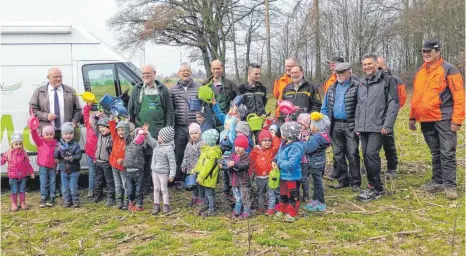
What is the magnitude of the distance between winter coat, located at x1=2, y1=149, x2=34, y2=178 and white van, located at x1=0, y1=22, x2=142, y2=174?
73cm

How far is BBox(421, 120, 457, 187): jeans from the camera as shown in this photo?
622 cm

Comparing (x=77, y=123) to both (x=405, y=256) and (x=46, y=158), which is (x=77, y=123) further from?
(x=405, y=256)

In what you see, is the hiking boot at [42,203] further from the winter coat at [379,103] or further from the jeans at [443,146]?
the jeans at [443,146]

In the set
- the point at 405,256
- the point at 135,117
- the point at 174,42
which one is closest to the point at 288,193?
the point at 405,256

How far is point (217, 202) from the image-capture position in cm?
635

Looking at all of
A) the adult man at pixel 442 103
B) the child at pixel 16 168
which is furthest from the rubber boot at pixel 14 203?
the adult man at pixel 442 103

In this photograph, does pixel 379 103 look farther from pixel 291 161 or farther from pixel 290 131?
pixel 291 161

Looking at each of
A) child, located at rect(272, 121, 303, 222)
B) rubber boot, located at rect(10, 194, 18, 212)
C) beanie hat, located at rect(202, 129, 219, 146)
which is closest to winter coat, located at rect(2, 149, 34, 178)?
rubber boot, located at rect(10, 194, 18, 212)

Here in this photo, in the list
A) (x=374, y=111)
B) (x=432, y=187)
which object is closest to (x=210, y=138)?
→ (x=374, y=111)

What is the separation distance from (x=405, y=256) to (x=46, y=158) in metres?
5.07

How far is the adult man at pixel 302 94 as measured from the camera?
258 inches

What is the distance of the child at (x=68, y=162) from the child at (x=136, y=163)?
0.88 metres

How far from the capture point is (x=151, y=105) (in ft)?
20.9

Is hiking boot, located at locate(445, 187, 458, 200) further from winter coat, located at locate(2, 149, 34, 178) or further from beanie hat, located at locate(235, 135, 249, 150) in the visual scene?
winter coat, located at locate(2, 149, 34, 178)
